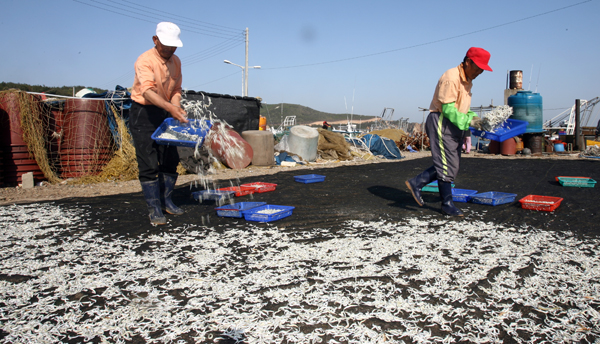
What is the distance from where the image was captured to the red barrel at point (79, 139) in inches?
299

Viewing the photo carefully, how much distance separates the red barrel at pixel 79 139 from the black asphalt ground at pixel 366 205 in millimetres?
2805

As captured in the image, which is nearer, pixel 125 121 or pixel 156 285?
pixel 156 285

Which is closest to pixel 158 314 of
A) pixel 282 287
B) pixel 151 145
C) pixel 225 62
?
pixel 282 287

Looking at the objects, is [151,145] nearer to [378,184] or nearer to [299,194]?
[299,194]

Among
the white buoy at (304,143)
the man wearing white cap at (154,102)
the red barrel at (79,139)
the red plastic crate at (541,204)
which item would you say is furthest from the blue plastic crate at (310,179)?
the white buoy at (304,143)

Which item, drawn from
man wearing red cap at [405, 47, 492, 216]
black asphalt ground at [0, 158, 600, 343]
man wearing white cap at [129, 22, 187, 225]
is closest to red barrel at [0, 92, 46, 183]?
black asphalt ground at [0, 158, 600, 343]

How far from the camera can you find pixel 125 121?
8.18 meters

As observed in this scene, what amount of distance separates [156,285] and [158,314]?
38 centimetres

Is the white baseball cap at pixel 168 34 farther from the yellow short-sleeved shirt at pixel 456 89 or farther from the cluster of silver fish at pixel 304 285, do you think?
the yellow short-sleeved shirt at pixel 456 89

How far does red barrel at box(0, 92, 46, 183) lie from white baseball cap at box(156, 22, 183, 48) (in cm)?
534

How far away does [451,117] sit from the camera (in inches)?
145

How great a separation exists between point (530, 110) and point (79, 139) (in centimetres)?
1271

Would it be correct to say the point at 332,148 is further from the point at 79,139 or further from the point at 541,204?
the point at 541,204

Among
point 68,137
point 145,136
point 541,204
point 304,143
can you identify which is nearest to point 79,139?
point 68,137
